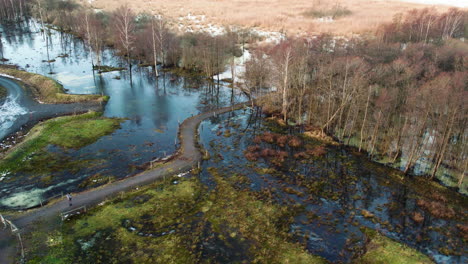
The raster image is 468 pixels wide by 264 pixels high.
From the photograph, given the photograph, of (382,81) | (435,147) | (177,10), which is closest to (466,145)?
(435,147)

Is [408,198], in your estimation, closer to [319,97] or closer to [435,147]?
[435,147]

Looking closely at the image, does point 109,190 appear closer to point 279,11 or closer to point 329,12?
point 329,12

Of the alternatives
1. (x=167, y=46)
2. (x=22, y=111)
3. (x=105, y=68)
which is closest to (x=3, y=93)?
(x=22, y=111)

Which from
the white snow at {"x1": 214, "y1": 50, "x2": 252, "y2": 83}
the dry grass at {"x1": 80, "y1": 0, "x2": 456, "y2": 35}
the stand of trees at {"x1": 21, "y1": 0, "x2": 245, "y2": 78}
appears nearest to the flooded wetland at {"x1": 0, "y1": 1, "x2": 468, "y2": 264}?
the white snow at {"x1": 214, "y1": 50, "x2": 252, "y2": 83}

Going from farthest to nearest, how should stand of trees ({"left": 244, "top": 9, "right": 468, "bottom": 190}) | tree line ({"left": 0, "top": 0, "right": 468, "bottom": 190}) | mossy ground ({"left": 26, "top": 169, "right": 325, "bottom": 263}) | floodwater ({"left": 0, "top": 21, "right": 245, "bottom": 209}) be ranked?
tree line ({"left": 0, "top": 0, "right": 468, "bottom": 190})
stand of trees ({"left": 244, "top": 9, "right": 468, "bottom": 190})
floodwater ({"left": 0, "top": 21, "right": 245, "bottom": 209})
mossy ground ({"left": 26, "top": 169, "right": 325, "bottom": 263})

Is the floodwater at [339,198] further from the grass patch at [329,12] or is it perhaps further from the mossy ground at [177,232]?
the grass patch at [329,12]

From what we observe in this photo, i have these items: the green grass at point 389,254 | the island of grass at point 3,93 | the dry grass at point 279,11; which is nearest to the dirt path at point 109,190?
the green grass at point 389,254

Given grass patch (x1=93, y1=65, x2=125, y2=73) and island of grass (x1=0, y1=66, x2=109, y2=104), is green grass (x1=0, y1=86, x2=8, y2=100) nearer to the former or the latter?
island of grass (x1=0, y1=66, x2=109, y2=104)
